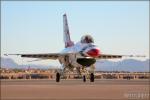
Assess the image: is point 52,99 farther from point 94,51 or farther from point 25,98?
point 94,51

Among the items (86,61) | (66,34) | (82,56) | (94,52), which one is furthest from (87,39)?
(66,34)

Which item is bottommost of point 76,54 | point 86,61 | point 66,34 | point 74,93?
point 74,93

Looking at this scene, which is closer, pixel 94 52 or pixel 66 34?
pixel 94 52

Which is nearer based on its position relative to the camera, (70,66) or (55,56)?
(70,66)

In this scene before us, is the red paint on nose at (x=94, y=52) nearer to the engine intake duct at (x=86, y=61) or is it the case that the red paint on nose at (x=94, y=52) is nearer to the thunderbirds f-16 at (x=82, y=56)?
the thunderbirds f-16 at (x=82, y=56)

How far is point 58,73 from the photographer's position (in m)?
38.0

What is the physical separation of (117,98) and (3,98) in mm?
4405

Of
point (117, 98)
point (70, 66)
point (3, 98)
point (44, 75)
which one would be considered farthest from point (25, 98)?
point (44, 75)

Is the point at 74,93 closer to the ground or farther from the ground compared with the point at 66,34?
closer to the ground

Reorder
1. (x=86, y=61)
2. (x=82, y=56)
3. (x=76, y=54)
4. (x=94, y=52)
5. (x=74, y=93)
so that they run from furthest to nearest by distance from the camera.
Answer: (x=76, y=54)
(x=82, y=56)
(x=86, y=61)
(x=94, y=52)
(x=74, y=93)

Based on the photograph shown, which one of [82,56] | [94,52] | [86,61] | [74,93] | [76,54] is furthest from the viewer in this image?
[76,54]

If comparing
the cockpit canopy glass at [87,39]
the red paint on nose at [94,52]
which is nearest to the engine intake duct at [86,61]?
the red paint on nose at [94,52]

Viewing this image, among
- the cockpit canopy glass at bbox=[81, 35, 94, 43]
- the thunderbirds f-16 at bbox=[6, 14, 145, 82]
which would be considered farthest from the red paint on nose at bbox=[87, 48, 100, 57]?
the cockpit canopy glass at bbox=[81, 35, 94, 43]

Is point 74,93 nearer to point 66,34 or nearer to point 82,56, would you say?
point 82,56
